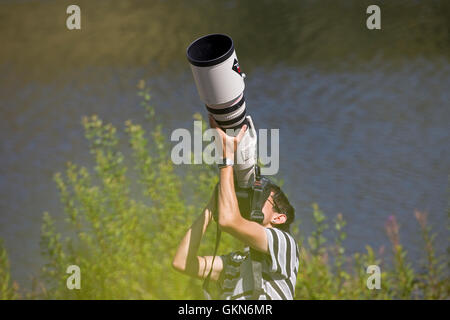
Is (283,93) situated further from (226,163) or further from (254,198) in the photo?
(226,163)

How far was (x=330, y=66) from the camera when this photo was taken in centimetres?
390

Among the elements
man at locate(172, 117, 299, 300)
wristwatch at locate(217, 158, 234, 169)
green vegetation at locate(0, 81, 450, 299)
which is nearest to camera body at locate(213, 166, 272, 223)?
man at locate(172, 117, 299, 300)

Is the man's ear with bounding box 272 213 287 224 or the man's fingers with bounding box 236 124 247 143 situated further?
the man's ear with bounding box 272 213 287 224

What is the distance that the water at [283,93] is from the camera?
3545 millimetres

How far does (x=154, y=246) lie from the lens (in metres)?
2.98

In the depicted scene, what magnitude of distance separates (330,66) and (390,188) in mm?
1085

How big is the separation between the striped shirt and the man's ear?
0.32 feet

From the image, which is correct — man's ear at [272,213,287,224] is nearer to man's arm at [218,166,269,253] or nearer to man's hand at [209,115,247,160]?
man's arm at [218,166,269,253]

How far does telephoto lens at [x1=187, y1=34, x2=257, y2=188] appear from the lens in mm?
1876

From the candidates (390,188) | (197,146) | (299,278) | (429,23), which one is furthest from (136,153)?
(429,23)

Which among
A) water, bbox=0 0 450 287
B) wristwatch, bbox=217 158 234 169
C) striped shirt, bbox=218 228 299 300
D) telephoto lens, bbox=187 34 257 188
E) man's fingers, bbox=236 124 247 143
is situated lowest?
striped shirt, bbox=218 228 299 300

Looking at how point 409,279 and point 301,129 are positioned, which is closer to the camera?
point 409,279
